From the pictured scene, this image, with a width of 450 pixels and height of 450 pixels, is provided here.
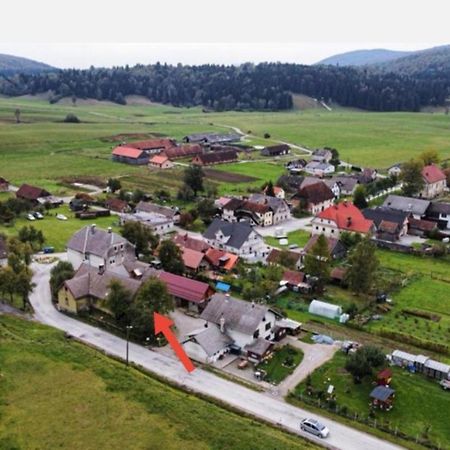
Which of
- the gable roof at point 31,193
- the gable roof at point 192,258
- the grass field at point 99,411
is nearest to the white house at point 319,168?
the gable roof at point 31,193

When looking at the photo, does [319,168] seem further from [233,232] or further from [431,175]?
[233,232]

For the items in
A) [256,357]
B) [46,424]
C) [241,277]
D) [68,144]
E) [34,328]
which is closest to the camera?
→ [46,424]

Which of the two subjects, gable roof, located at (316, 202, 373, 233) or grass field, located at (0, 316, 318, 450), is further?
gable roof, located at (316, 202, 373, 233)

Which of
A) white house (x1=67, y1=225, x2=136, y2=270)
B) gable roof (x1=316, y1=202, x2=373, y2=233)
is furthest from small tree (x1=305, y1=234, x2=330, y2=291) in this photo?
white house (x1=67, y1=225, x2=136, y2=270)

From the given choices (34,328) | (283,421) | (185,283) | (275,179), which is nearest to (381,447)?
(283,421)

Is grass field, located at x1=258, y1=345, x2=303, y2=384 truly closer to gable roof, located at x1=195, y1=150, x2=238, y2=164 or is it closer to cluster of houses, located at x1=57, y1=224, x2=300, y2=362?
cluster of houses, located at x1=57, y1=224, x2=300, y2=362

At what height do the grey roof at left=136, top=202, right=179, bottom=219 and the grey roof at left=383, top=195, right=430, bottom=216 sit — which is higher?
the grey roof at left=383, top=195, right=430, bottom=216

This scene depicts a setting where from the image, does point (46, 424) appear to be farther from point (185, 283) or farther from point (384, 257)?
point (384, 257)
